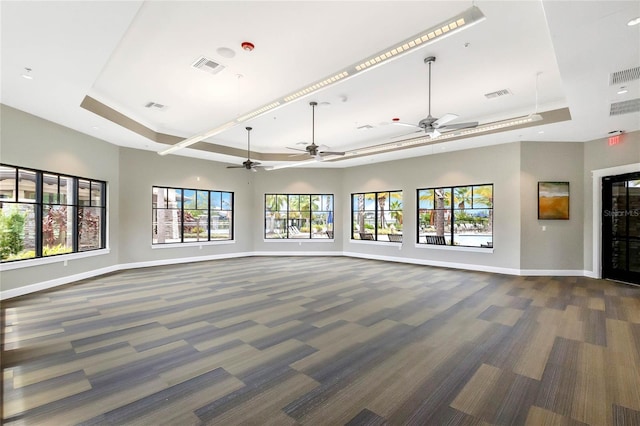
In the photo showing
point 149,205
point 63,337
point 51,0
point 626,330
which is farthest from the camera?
point 149,205

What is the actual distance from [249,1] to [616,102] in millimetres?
5852

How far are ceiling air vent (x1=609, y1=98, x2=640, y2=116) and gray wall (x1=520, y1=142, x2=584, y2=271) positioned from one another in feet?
7.10

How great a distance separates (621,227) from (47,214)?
12.3 metres

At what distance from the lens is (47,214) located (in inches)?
242

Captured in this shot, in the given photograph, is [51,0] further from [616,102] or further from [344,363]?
[616,102]

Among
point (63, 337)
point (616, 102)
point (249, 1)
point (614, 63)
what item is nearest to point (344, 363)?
point (63, 337)

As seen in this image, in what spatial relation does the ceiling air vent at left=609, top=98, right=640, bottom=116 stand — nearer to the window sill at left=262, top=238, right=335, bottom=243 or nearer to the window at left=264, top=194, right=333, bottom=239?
the window at left=264, top=194, right=333, bottom=239

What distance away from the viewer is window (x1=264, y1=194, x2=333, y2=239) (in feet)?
37.0

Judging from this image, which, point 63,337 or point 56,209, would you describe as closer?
point 63,337

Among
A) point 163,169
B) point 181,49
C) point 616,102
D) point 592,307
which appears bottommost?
point 592,307

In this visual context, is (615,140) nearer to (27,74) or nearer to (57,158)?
(27,74)

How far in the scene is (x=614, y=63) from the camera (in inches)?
147

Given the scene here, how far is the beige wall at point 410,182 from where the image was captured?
19.6 ft

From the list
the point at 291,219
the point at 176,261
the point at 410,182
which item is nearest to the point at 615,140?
the point at 410,182
